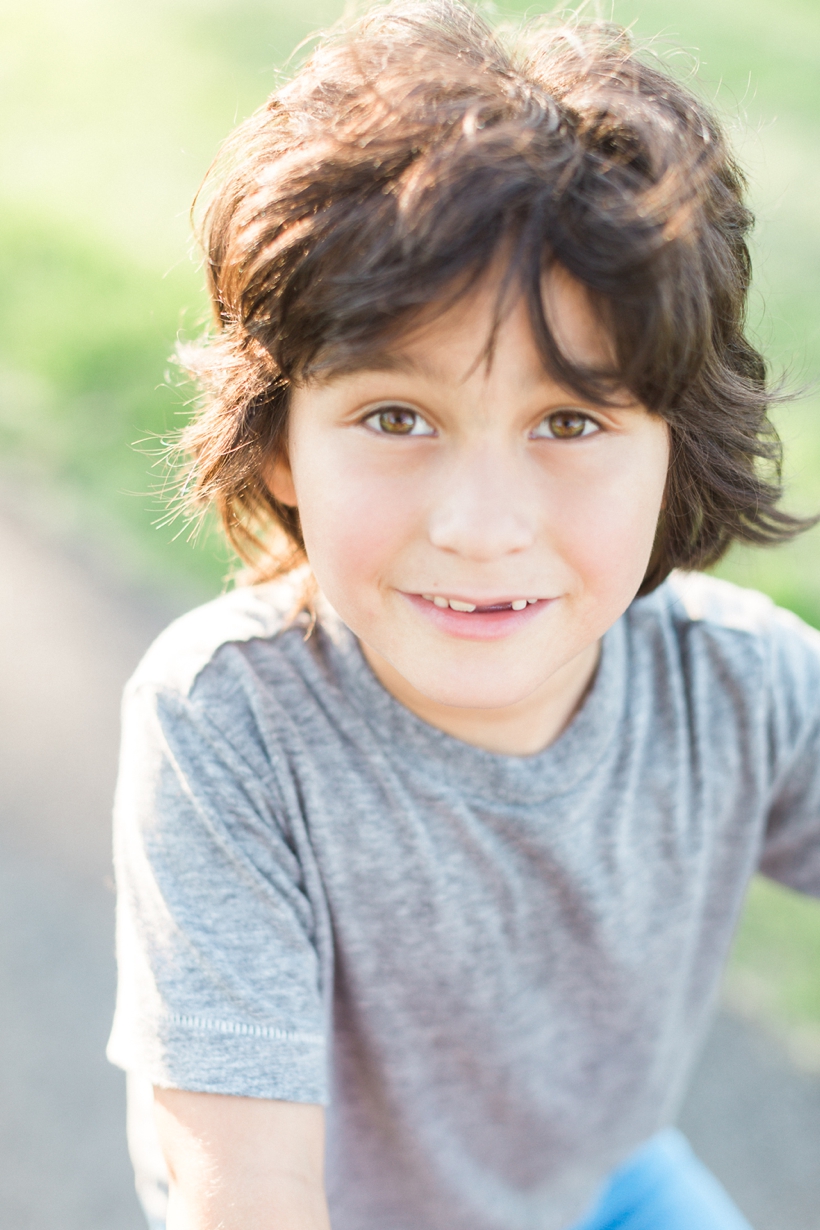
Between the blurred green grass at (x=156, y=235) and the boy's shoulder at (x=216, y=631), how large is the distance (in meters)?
0.29

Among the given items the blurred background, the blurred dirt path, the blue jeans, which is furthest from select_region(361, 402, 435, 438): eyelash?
the blurred dirt path

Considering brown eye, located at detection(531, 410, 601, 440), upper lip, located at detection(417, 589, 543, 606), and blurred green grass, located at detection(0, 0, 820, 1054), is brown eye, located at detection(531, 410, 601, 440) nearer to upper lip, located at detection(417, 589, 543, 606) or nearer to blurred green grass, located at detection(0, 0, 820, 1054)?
upper lip, located at detection(417, 589, 543, 606)

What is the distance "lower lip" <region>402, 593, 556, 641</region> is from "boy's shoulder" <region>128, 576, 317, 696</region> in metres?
0.26

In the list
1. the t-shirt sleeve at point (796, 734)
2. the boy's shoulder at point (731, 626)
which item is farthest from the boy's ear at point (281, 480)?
the t-shirt sleeve at point (796, 734)

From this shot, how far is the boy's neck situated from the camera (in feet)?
4.65

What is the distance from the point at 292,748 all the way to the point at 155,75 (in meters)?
6.26

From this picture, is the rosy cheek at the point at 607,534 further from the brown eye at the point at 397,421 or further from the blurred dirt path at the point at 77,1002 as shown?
the blurred dirt path at the point at 77,1002

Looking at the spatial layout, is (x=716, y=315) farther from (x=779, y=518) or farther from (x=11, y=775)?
(x=11, y=775)

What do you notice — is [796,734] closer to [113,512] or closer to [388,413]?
[388,413]

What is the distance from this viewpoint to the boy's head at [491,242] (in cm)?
109

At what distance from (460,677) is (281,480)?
1.12ft

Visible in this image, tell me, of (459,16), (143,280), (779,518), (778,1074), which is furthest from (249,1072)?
(143,280)

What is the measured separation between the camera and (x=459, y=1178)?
159 cm

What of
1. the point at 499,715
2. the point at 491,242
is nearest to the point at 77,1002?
the point at 499,715
